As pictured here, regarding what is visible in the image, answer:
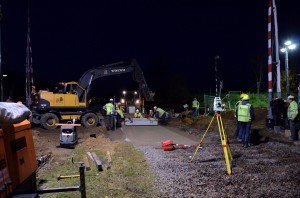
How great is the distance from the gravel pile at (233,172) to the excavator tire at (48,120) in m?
10.6

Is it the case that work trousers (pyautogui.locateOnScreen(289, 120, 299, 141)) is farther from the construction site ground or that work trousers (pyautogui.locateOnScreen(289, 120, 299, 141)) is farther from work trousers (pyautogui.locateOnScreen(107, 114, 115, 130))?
work trousers (pyautogui.locateOnScreen(107, 114, 115, 130))

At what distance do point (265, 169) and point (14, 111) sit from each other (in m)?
6.95

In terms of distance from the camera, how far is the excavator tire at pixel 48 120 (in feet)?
69.5

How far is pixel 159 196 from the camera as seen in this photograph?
6711 mm

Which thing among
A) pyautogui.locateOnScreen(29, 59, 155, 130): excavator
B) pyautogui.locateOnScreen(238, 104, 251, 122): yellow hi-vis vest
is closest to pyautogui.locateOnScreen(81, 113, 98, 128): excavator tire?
pyautogui.locateOnScreen(29, 59, 155, 130): excavator

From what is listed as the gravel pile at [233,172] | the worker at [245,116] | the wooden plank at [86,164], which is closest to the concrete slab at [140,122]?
the gravel pile at [233,172]

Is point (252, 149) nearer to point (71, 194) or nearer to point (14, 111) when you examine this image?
point (71, 194)

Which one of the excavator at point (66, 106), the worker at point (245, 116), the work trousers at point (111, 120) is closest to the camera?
the worker at point (245, 116)

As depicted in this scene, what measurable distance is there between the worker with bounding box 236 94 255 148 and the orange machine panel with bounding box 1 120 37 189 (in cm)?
952

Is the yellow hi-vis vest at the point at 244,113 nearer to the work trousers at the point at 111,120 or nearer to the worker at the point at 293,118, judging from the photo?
the worker at the point at 293,118

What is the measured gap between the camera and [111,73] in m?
25.6

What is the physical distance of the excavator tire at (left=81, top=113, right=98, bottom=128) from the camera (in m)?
22.2

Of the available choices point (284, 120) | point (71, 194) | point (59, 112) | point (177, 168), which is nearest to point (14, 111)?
point (71, 194)

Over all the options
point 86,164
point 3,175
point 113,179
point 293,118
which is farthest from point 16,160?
point 293,118
